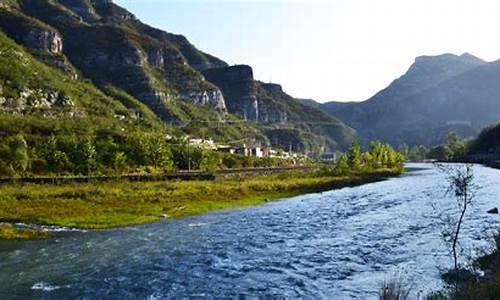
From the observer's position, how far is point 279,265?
1211 inches

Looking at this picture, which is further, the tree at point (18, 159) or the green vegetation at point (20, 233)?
the tree at point (18, 159)

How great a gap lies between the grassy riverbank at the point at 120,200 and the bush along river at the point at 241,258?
6816 mm

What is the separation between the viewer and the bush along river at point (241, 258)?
25.4 metres

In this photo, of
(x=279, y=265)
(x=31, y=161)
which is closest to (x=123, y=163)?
(x=31, y=161)

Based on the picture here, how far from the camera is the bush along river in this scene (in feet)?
83.2

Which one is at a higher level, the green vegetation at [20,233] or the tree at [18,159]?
the tree at [18,159]

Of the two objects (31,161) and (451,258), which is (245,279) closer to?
(451,258)

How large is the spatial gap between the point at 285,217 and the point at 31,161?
73.1m

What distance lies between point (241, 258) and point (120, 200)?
39732 millimetres

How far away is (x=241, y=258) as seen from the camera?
33.1m

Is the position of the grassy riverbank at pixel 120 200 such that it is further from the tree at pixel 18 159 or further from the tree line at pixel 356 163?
the tree line at pixel 356 163

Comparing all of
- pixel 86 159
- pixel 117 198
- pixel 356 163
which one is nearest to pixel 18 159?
pixel 86 159

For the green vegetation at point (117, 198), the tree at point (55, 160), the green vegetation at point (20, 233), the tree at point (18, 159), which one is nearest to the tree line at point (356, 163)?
the green vegetation at point (117, 198)

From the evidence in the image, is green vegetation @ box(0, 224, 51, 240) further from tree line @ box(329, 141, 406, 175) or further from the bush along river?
tree line @ box(329, 141, 406, 175)
